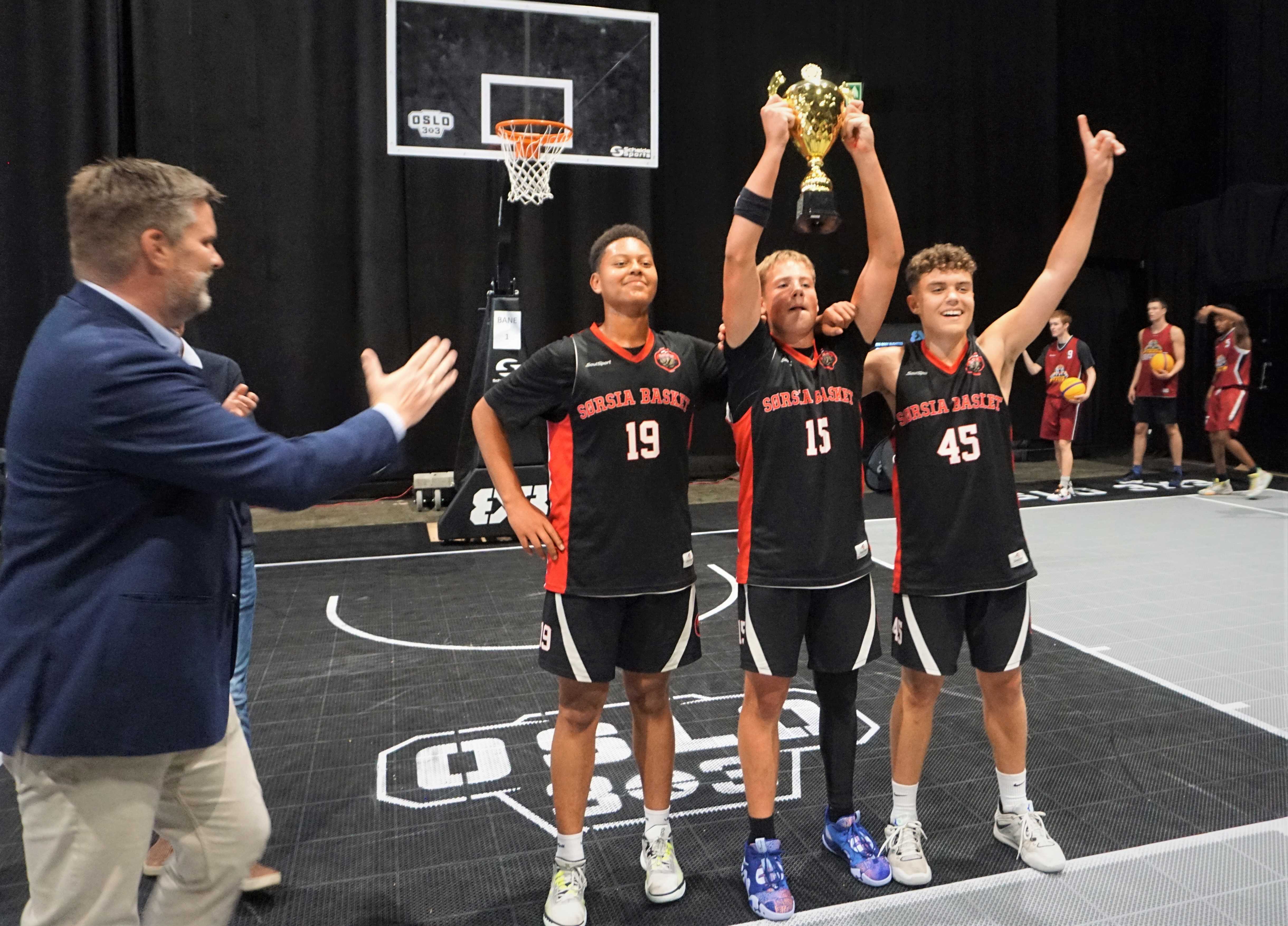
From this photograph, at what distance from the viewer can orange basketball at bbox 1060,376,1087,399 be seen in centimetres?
785

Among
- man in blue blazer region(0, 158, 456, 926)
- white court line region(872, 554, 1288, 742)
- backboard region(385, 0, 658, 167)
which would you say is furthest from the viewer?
backboard region(385, 0, 658, 167)

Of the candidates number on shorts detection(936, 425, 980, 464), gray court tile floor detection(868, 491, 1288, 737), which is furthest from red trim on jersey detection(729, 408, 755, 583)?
gray court tile floor detection(868, 491, 1288, 737)

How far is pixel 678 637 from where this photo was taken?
2547 mm

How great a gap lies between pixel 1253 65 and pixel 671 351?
13125 millimetres

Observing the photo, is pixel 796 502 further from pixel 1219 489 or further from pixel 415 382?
pixel 1219 489

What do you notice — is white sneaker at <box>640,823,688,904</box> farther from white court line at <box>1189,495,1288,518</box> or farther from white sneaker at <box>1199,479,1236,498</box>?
white sneaker at <box>1199,479,1236,498</box>

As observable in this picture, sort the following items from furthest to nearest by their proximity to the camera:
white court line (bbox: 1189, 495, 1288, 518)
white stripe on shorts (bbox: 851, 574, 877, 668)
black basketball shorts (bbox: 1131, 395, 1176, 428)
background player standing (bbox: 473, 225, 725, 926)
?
black basketball shorts (bbox: 1131, 395, 1176, 428) < white court line (bbox: 1189, 495, 1288, 518) < white stripe on shorts (bbox: 851, 574, 877, 668) < background player standing (bbox: 473, 225, 725, 926)

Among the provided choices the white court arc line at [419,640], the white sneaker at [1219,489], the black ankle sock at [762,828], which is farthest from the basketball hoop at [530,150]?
the white sneaker at [1219,489]

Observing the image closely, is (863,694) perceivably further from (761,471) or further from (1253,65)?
(1253,65)

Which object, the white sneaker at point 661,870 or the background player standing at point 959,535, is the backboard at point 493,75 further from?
the white sneaker at point 661,870

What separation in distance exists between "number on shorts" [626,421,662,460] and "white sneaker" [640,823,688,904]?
108cm

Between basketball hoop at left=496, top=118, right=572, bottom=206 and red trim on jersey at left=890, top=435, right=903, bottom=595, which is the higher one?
basketball hoop at left=496, top=118, right=572, bottom=206

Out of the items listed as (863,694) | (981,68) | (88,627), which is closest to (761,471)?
(88,627)

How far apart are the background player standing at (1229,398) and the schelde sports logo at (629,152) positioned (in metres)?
5.90
